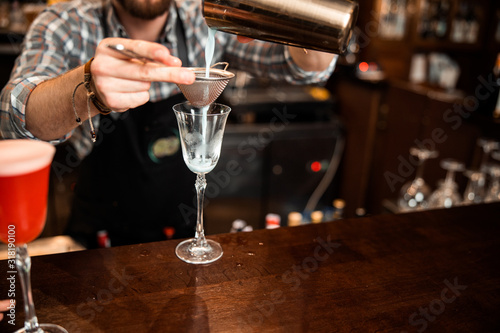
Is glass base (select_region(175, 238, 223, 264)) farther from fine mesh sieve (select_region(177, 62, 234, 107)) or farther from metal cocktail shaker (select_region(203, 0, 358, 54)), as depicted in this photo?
metal cocktail shaker (select_region(203, 0, 358, 54))

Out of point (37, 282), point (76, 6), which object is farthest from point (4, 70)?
point (37, 282)

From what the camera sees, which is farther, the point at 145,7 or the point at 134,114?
the point at 134,114

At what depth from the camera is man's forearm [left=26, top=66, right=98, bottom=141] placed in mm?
1126

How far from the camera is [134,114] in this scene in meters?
1.86

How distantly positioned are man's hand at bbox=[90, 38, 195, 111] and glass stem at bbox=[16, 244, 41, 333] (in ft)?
1.18

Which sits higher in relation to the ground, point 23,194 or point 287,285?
point 23,194

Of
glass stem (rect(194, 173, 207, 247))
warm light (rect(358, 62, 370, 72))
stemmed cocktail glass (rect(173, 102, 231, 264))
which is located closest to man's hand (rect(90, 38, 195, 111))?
stemmed cocktail glass (rect(173, 102, 231, 264))

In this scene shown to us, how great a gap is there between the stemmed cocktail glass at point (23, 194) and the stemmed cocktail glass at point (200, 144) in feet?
1.20

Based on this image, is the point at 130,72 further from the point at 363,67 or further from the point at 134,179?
the point at 363,67

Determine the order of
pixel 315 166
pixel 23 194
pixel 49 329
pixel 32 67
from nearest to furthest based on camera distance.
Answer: pixel 23 194 → pixel 49 329 → pixel 32 67 → pixel 315 166

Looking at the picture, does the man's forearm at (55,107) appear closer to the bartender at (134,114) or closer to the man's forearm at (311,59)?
the bartender at (134,114)

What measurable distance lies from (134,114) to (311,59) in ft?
2.66

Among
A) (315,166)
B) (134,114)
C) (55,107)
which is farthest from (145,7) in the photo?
(315,166)

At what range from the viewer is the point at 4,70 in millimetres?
3283
